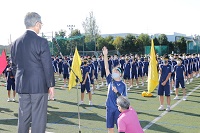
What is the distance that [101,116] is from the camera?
9.81 m

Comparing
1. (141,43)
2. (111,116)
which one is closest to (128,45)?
(141,43)

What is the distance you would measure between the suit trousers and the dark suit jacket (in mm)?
108

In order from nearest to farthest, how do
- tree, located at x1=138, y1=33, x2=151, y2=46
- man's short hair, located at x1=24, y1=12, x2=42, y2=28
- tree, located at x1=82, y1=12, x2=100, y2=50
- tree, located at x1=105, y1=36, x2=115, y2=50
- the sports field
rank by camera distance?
man's short hair, located at x1=24, y1=12, x2=42, y2=28 → the sports field → tree, located at x1=105, y1=36, x2=115, y2=50 → tree, located at x1=138, y1=33, x2=151, y2=46 → tree, located at x1=82, y1=12, x2=100, y2=50

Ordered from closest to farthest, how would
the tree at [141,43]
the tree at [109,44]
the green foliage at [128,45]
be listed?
the green foliage at [128,45]
the tree at [141,43]
the tree at [109,44]

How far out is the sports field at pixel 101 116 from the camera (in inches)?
320

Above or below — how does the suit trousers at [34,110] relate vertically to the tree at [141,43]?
below

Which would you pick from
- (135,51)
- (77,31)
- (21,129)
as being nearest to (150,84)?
(21,129)

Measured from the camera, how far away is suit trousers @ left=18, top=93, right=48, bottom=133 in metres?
4.27

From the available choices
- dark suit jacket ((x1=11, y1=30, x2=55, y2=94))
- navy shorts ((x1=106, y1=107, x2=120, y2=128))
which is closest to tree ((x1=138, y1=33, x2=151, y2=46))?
navy shorts ((x1=106, y1=107, x2=120, y2=128))

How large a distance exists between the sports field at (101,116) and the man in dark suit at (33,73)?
3.67 m

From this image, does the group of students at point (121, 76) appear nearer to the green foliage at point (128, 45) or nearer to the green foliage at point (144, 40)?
the green foliage at point (128, 45)

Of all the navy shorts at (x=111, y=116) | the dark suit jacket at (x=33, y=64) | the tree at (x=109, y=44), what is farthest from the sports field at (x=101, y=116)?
the tree at (x=109, y=44)

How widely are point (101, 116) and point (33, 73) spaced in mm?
5976

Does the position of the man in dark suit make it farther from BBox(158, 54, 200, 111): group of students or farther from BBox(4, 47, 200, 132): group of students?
BBox(158, 54, 200, 111): group of students
